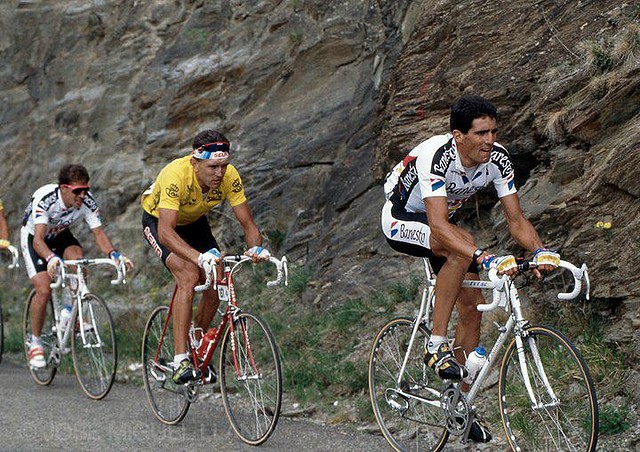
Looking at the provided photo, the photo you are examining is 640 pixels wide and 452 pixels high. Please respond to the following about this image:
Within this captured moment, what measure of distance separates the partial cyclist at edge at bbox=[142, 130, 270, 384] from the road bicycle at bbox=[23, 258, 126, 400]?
1.26 m

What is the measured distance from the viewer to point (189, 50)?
1526 centimetres

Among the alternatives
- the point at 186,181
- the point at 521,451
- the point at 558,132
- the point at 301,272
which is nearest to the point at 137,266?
the point at 301,272

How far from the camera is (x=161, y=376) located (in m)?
8.17

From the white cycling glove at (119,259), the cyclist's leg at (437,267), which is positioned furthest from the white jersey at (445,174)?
the white cycling glove at (119,259)

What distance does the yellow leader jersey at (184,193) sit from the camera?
7555 millimetres

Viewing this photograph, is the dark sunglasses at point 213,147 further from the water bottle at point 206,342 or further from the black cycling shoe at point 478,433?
the black cycling shoe at point 478,433

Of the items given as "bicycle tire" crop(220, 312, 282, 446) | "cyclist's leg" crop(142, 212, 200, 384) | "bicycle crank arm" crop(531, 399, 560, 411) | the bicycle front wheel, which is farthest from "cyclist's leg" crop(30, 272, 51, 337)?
"bicycle crank arm" crop(531, 399, 560, 411)

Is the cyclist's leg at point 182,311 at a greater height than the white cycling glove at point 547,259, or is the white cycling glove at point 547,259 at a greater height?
the white cycling glove at point 547,259

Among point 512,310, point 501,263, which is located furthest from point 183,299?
point 501,263

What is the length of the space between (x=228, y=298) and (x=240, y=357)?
18.6 inches

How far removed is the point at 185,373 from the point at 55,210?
10.6ft

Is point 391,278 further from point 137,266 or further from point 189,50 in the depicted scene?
point 189,50

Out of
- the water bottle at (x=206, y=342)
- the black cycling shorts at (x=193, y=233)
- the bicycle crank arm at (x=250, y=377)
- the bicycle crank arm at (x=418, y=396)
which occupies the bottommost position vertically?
the bicycle crank arm at (x=418, y=396)

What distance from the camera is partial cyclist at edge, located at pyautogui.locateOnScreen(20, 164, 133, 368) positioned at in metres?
9.71
